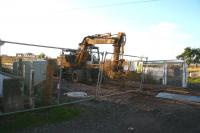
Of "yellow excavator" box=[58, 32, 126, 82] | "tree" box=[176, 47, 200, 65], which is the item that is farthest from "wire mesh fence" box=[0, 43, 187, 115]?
"tree" box=[176, 47, 200, 65]

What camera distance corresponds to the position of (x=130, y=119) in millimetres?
8406

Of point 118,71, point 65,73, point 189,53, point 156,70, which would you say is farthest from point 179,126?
point 189,53

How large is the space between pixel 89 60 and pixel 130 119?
48.1 ft

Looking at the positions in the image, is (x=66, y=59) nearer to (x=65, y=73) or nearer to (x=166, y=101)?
(x=65, y=73)

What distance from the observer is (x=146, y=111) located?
9805 millimetres

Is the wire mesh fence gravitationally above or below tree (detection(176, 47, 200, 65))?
below

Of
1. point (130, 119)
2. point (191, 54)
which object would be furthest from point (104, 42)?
point (191, 54)

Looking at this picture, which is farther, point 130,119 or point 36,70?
point 36,70

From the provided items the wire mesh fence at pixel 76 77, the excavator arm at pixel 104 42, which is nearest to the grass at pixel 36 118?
the wire mesh fence at pixel 76 77

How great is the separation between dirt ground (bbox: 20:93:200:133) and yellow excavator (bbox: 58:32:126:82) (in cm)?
847

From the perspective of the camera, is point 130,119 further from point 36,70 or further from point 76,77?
point 76,77

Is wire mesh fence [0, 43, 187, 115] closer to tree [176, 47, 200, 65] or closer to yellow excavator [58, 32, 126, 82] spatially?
yellow excavator [58, 32, 126, 82]

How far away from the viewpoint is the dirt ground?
7.15 meters

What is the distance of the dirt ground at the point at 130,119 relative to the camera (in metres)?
7.15
